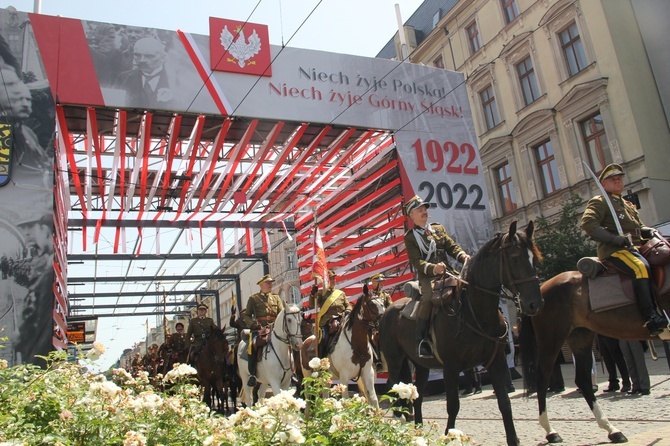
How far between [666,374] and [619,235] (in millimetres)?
6539

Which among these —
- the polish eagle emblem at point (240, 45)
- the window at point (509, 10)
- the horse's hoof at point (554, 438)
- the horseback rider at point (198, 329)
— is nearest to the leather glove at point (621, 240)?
the horse's hoof at point (554, 438)

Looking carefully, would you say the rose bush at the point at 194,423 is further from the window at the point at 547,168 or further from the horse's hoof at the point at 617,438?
the window at the point at 547,168

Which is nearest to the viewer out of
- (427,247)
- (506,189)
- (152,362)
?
(427,247)

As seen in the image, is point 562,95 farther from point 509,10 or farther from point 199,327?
point 199,327

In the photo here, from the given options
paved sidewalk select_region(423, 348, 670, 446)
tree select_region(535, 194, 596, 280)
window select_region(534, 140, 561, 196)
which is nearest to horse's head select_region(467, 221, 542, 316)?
paved sidewalk select_region(423, 348, 670, 446)

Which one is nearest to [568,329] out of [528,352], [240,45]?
[528,352]

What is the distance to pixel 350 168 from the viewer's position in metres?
16.3

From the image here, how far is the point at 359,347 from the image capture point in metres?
8.42

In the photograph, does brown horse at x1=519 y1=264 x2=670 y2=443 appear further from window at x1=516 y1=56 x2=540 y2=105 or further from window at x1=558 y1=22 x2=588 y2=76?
window at x1=516 y1=56 x2=540 y2=105

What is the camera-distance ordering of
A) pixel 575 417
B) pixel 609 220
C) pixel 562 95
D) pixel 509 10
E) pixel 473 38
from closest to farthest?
pixel 609 220
pixel 575 417
pixel 562 95
pixel 509 10
pixel 473 38

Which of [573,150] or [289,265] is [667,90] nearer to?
[573,150]

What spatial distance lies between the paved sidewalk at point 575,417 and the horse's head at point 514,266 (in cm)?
148

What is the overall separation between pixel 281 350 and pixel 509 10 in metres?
22.2

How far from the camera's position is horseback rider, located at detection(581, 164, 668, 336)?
5477 millimetres
